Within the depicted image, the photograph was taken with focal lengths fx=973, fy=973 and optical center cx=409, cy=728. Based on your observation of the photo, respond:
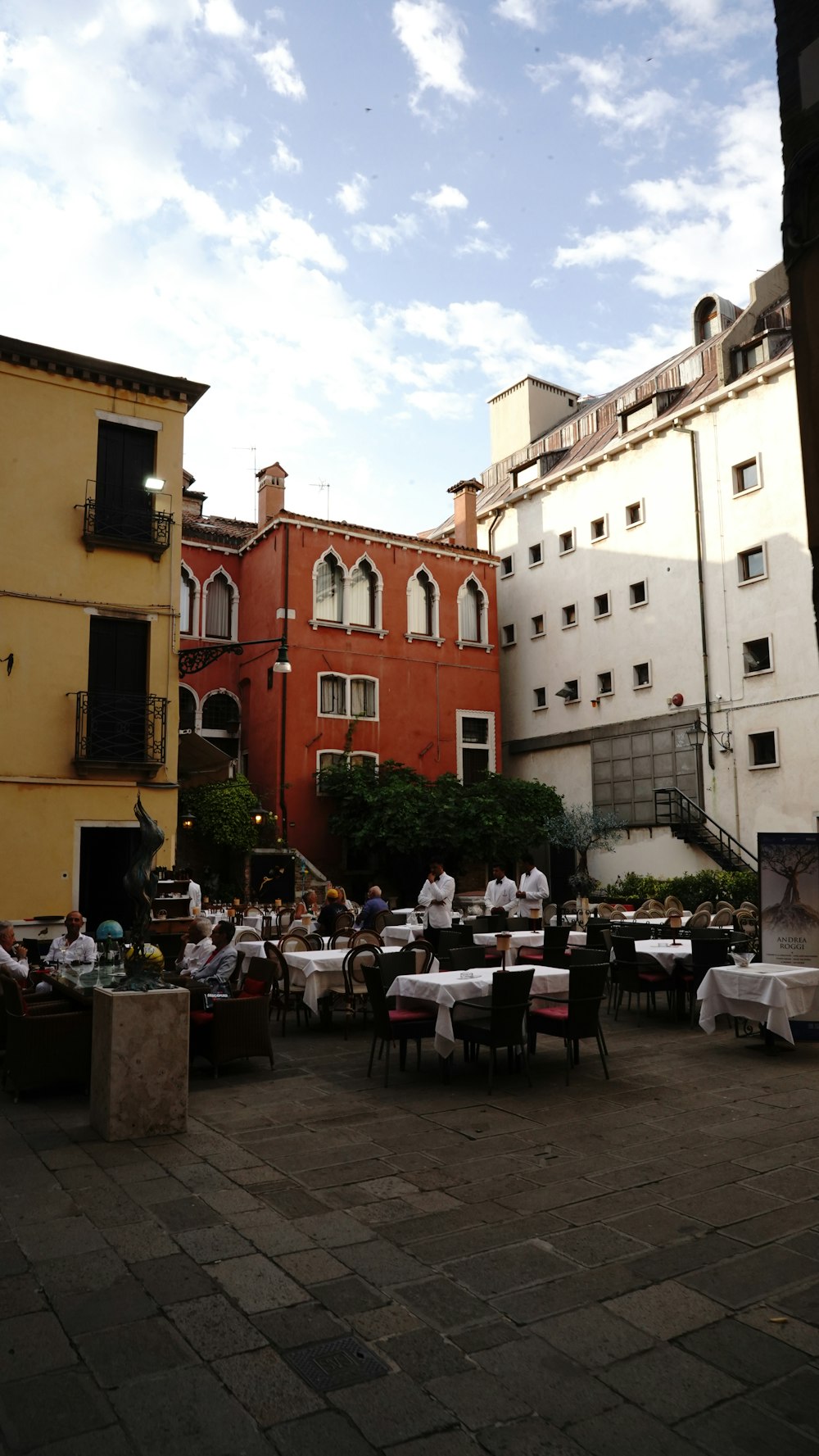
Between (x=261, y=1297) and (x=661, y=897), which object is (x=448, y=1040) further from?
(x=661, y=897)

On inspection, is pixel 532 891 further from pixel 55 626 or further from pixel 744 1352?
pixel 744 1352

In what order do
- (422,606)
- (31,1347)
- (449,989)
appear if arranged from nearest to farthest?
(31,1347)
(449,989)
(422,606)

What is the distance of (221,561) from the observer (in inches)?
1115

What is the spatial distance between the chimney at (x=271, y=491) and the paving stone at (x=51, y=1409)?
1043 inches

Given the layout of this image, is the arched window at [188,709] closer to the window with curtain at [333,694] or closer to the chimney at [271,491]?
the window with curtain at [333,694]

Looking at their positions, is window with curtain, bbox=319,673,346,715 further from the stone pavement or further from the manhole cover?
the manhole cover

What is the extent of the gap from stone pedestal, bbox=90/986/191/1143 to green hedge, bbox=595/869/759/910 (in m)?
16.1

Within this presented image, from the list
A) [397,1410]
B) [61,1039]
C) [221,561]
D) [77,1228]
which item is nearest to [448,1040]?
[61,1039]

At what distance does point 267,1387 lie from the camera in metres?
3.21

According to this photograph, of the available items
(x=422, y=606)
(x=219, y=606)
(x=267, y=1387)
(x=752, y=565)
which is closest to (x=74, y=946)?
(x=267, y=1387)

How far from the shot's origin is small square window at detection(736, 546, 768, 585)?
77.1ft

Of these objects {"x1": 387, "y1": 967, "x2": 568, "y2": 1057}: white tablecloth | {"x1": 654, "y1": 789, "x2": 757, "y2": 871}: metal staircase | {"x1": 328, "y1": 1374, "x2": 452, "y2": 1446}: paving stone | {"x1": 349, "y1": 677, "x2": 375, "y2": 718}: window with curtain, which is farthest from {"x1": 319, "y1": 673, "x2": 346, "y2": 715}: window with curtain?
{"x1": 328, "y1": 1374, "x2": 452, "y2": 1446}: paving stone

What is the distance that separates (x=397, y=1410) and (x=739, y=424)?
2486 cm

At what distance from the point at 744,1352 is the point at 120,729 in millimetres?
14392
